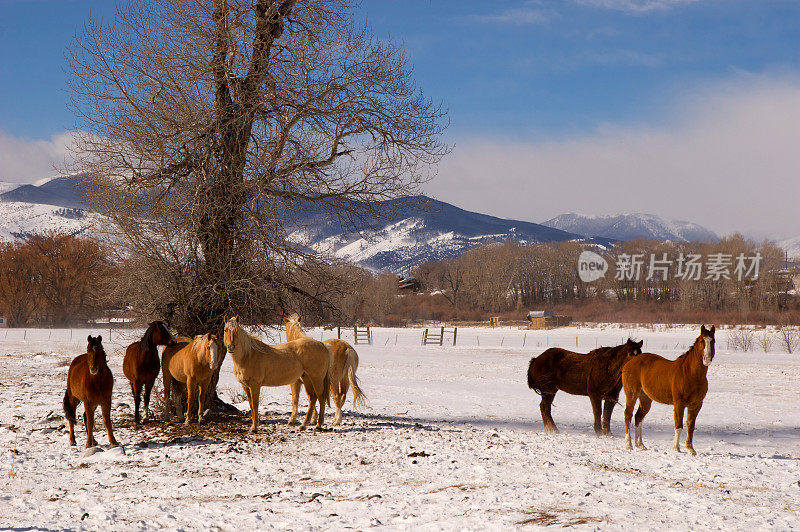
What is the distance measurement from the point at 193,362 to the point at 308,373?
6.49 ft

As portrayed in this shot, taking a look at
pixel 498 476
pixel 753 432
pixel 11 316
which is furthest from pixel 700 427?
pixel 11 316

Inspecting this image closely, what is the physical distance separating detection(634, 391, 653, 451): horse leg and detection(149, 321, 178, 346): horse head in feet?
26.0


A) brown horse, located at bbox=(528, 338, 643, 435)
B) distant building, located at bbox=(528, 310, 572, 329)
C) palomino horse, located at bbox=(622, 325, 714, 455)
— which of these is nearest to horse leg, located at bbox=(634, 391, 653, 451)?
palomino horse, located at bbox=(622, 325, 714, 455)

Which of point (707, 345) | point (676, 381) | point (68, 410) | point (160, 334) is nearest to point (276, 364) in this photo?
point (160, 334)

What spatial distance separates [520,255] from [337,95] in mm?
111307

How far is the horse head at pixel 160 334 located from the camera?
10852 mm

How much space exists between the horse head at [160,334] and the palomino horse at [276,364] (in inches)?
55.4

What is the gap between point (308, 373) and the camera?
11.2m

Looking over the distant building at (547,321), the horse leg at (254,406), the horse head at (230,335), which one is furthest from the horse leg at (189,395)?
the distant building at (547,321)

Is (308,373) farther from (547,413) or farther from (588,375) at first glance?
(588,375)

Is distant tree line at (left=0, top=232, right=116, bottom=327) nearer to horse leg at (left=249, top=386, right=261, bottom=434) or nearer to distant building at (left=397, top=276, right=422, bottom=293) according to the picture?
horse leg at (left=249, top=386, right=261, bottom=434)

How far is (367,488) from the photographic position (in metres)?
7.09

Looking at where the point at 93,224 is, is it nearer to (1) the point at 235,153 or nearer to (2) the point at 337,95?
(1) the point at 235,153

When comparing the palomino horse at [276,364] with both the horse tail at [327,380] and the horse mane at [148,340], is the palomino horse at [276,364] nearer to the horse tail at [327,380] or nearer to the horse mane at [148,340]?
the horse tail at [327,380]
